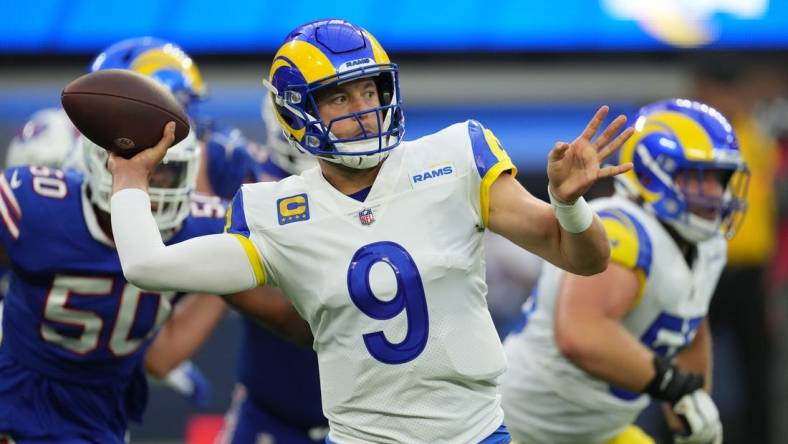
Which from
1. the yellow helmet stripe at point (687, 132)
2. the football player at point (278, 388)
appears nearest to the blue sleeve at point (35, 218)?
the football player at point (278, 388)

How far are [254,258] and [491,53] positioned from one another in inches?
269

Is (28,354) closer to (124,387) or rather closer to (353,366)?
(124,387)

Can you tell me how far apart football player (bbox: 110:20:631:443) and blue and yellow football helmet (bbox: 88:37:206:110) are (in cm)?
159

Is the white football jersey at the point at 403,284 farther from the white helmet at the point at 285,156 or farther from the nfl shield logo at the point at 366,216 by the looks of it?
the white helmet at the point at 285,156

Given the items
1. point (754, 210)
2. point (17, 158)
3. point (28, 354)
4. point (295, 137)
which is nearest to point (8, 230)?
point (28, 354)

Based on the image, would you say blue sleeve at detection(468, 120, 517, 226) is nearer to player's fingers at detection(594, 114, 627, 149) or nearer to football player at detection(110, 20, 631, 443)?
football player at detection(110, 20, 631, 443)

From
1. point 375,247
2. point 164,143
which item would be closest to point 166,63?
point 164,143

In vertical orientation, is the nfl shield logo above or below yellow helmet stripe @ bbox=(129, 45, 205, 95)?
above

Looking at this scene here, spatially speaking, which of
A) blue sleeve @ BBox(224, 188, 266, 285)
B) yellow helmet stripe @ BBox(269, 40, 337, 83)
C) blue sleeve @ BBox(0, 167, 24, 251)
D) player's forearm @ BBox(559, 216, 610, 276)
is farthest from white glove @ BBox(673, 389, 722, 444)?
blue sleeve @ BBox(0, 167, 24, 251)

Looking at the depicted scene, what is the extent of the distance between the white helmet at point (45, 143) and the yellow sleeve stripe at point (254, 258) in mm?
2226

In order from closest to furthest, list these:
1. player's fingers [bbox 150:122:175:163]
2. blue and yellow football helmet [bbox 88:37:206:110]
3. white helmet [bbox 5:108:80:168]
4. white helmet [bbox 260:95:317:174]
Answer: player's fingers [bbox 150:122:175:163] < blue and yellow football helmet [bbox 88:37:206:110] < white helmet [bbox 260:95:317:174] < white helmet [bbox 5:108:80:168]

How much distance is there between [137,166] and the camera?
3453 mm

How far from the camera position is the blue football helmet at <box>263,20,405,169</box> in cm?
344

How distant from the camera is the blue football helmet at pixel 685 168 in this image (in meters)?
4.51
